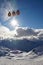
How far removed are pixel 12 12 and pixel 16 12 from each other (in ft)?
4.92

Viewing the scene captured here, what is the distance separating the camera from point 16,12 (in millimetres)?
57781

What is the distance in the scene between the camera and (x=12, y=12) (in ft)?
190
